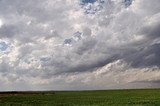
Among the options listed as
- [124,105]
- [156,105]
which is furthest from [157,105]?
[124,105]

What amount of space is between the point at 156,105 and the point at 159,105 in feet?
1.54

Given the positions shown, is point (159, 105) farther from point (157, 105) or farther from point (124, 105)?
→ point (124, 105)

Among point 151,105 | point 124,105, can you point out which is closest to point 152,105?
point 151,105

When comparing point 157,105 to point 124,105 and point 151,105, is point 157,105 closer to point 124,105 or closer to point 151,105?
point 151,105

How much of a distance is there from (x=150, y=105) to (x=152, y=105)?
0.31m

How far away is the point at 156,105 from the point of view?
158 feet

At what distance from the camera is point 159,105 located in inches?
1892

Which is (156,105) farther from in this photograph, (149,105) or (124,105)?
(124,105)

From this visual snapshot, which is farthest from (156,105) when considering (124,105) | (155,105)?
(124,105)

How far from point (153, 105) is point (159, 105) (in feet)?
3.05

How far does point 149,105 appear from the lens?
48.4m

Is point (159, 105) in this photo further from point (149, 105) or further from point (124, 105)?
A: point (124, 105)

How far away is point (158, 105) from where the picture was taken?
48156 mm

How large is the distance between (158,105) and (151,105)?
1.08m
